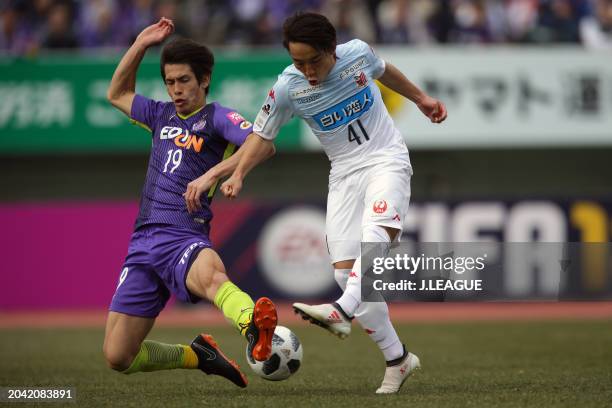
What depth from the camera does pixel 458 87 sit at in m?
17.3

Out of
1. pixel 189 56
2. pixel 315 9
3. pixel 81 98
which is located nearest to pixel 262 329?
pixel 189 56

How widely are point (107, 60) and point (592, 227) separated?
8.37 metres

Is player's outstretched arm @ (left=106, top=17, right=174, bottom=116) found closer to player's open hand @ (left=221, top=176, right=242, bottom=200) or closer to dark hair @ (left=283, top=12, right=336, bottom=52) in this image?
dark hair @ (left=283, top=12, right=336, bottom=52)

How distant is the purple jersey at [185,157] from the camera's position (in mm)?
Result: 6723

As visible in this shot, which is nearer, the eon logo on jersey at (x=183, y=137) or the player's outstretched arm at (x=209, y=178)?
the player's outstretched arm at (x=209, y=178)

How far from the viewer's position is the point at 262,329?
5.91m

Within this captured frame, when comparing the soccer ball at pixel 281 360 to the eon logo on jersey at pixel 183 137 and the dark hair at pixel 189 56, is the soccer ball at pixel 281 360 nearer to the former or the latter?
the eon logo on jersey at pixel 183 137

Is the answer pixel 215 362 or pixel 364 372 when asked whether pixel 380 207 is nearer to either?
pixel 215 362

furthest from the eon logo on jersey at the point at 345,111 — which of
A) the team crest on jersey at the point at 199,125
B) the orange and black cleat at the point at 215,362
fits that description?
the orange and black cleat at the point at 215,362

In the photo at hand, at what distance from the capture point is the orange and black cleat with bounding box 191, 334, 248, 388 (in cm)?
696

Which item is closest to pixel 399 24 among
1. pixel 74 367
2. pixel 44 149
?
pixel 44 149

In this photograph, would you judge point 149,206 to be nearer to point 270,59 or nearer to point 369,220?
point 369,220

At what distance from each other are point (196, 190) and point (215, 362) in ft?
4.55

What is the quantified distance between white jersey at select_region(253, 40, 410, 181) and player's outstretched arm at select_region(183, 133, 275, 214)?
0.16m
